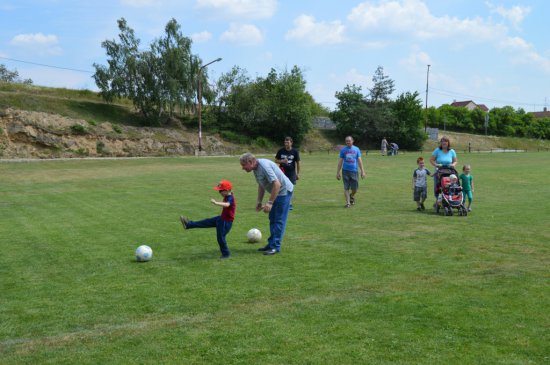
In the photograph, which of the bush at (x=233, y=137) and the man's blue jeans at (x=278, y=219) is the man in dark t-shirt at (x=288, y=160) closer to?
the man's blue jeans at (x=278, y=219)

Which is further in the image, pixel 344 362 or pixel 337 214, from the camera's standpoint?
pixel 337 214

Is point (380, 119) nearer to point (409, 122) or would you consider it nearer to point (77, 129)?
point (409, 122)

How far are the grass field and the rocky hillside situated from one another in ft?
112

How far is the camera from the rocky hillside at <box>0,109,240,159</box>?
148 ft

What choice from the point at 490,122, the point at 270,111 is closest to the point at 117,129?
the point at 270,111

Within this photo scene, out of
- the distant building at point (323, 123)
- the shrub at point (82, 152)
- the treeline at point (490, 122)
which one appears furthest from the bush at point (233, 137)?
the treeline at point (490, 122)

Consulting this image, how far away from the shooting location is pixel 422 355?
4945 millimetres

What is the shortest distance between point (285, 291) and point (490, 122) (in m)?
105

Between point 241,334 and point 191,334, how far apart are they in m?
0.51

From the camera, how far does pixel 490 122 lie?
10306 cm

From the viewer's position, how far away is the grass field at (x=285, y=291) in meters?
5.17

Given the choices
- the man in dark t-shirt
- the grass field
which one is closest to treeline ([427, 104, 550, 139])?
the man in dark t-shirt

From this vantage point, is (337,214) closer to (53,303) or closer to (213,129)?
(53,303)

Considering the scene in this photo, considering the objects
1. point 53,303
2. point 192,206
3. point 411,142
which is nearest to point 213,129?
point 411,142
